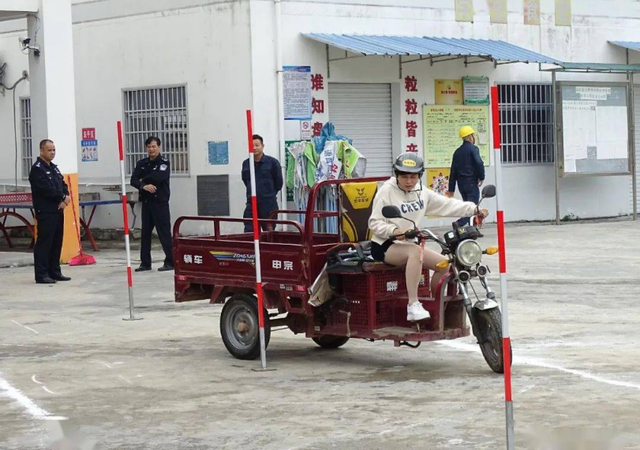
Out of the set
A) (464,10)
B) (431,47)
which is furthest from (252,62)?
(464,10)

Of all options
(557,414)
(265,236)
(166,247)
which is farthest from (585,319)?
(166,247)

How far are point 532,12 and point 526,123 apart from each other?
2129mm

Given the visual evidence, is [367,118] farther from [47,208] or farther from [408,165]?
[408,165]

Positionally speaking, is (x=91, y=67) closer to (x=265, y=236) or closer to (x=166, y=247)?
(x=166, y=247)

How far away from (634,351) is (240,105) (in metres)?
11.6

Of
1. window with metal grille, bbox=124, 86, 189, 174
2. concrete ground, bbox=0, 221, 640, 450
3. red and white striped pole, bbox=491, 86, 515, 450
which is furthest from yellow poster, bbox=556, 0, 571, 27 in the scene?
red and white striped pole, bbox=491, 86, 515, 450

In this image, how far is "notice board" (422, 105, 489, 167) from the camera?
2317 cm

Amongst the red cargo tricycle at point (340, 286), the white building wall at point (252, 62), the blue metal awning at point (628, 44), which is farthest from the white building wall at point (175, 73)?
the red cargo tricycle at point (340, 286)

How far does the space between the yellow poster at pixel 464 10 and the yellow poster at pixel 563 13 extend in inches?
90.9

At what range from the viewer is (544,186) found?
82.0 ft

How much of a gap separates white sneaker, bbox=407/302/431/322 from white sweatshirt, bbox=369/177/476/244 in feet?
1.88

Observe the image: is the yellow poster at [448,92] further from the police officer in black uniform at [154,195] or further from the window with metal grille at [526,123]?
the police officer in black uniform at [154,195]

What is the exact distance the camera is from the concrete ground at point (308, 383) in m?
7.72

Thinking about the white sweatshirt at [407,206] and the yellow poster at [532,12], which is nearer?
the white sweatshirt at [407,206]
